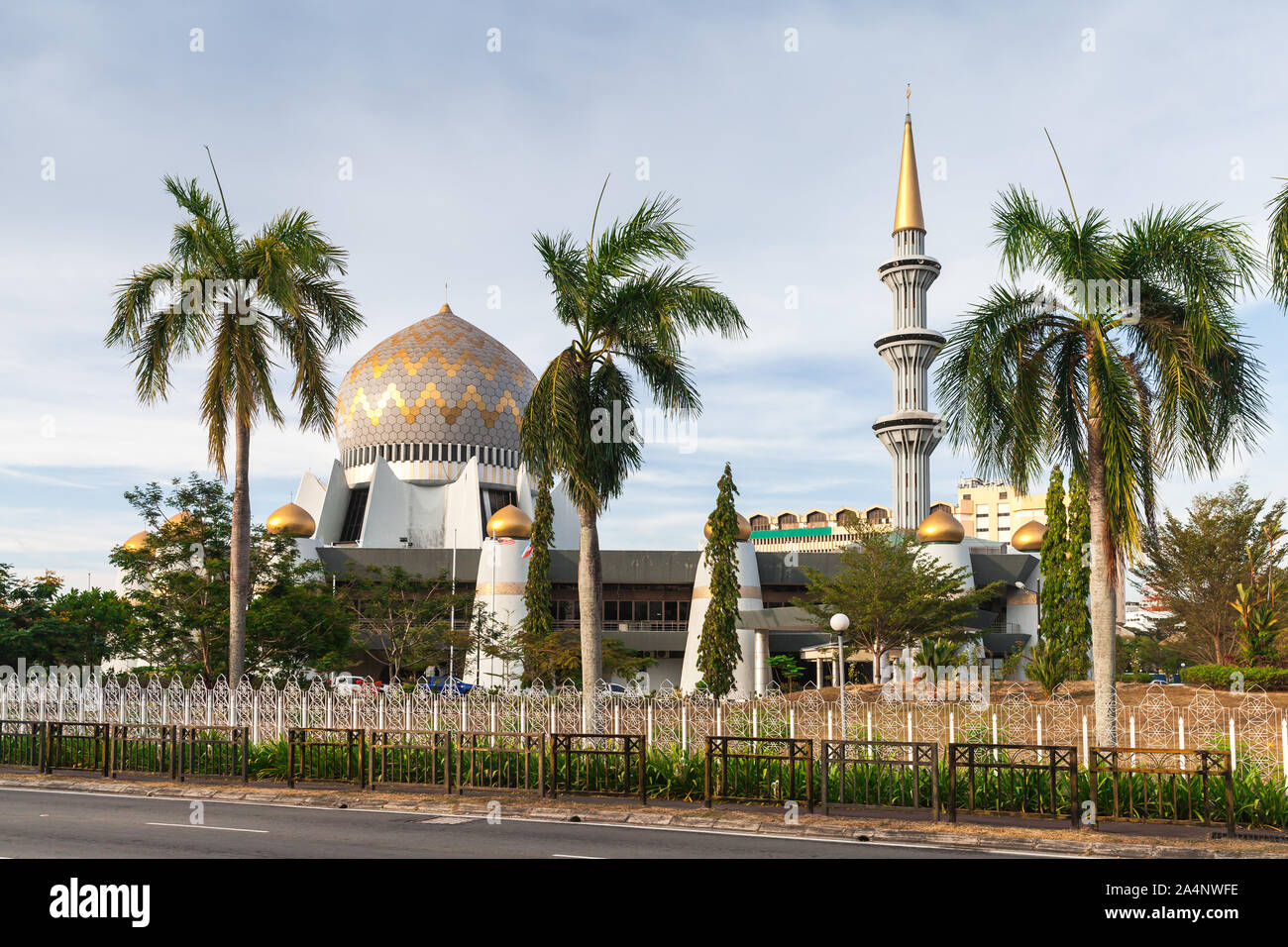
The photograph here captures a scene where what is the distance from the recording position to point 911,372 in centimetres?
6969

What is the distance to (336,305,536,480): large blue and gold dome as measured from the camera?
2496 inches

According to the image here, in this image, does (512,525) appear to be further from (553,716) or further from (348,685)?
(553,716)

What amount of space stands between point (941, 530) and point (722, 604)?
45.2ft

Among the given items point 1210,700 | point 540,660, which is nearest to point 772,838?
point 1210,700

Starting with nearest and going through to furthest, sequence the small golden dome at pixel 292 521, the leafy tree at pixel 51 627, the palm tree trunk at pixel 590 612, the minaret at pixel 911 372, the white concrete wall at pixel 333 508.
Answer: the palm tree trunk at pixel 590 612, the leafy tree at pixel 51 627, the small golden dome at pixel 292 521, the white concrete wall at pixel 333 508, the minaret at pixel 911 372

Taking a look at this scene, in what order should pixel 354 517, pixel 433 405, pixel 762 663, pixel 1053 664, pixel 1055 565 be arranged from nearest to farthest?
pixel 1053 664, pixel 1055 565, pixel 762 663, pixel 433 405, pixel 354 517

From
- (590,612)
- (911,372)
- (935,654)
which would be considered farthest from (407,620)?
(911,372)

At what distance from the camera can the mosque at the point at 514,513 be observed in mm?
48375

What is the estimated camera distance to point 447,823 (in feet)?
41.6

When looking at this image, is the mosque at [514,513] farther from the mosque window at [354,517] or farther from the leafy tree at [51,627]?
the leafy tree at [51,627]

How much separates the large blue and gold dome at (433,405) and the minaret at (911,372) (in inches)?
969

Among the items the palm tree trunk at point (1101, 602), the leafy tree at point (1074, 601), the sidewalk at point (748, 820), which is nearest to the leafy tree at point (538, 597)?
the leafy tree at point (1074, 601)

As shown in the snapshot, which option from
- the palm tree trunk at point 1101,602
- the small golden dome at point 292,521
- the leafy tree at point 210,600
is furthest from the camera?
the small golden dome at point 292,521
